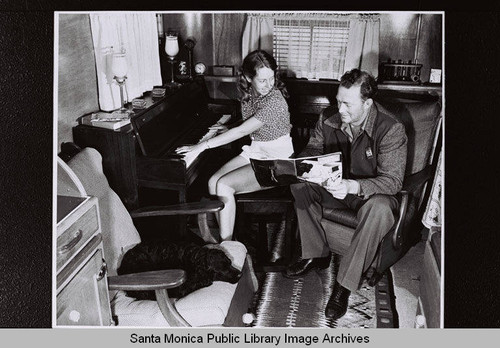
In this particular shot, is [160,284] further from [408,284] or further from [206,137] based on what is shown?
[408,284]

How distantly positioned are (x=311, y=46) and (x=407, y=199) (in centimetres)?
68

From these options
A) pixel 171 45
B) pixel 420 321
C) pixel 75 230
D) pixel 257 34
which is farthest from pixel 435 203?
pixel 75 230

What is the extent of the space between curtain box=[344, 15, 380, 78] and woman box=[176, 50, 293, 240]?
0.29m

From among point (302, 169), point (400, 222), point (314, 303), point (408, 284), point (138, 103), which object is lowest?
point (314, 303)

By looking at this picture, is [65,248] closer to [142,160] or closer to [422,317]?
[142,160]

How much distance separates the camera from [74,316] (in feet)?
6.28

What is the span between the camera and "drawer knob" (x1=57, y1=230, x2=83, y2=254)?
5.99 ft

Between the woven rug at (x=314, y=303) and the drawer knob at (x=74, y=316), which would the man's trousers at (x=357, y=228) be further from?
the drawer knob at (x=74, y=316)

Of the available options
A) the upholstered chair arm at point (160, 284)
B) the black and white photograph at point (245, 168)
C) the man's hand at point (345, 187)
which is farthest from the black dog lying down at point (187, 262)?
the man's hand at point (345, 187)

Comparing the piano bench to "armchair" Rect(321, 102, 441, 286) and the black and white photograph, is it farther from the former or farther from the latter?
"armchair" Rect(321, 102, 441, 286)

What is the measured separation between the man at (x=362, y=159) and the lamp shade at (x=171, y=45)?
0.62m
